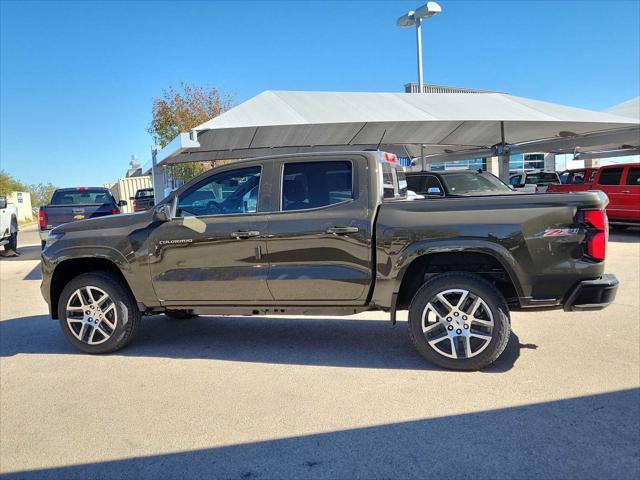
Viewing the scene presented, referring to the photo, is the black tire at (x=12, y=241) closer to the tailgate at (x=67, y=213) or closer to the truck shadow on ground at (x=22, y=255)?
the truck shadow on ground at (x=22, y=255)

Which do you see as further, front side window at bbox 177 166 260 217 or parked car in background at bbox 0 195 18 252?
parked car in background at bbox 0 195 18 252

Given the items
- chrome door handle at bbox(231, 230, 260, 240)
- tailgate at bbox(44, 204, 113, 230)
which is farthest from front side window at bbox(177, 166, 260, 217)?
tailgate at bbox(44, 204, 113, 230)

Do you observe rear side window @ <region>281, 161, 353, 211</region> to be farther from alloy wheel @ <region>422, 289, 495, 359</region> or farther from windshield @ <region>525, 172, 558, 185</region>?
windshield @ <region>525, 172, 558, 185</region>

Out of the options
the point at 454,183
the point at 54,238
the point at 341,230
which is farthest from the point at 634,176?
the point at 54,238

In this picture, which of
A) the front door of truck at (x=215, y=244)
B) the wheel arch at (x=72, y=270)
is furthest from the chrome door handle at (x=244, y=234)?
the wheel arch at (x=72, y=270)

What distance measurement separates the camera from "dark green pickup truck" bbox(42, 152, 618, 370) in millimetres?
4176

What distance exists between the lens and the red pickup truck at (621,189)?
13.7m

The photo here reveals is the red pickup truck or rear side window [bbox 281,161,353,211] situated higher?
rear side window [bbox 281,161,353,211]

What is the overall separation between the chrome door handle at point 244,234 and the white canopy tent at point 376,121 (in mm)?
7517

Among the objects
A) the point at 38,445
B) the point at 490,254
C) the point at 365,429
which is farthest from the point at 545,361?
the point at 38,445

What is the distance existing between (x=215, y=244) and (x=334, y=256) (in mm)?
1161

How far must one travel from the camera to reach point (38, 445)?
3455mm

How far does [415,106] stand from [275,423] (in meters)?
11.8

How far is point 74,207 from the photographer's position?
39.9 ft
